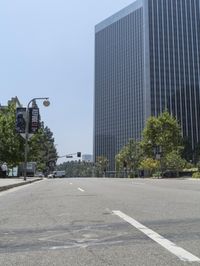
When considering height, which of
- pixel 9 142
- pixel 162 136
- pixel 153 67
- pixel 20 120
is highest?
pixel 153 67

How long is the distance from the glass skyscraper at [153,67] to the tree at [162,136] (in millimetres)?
63244

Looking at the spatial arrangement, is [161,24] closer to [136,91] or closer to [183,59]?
[183,59]

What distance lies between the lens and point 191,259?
20.8 feet

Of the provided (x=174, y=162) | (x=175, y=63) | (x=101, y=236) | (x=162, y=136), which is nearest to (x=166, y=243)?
(x=101, y=236)

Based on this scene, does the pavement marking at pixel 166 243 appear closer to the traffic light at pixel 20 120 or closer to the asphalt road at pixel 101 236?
the asphalt road at pixel 101 236

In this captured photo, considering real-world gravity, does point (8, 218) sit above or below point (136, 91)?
below

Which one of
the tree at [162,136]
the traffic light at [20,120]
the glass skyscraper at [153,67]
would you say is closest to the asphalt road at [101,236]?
the traffic light at [20,120]

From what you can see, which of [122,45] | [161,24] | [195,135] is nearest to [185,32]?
[161,24]

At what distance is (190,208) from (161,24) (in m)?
150

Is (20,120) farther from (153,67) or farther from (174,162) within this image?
(153,67)

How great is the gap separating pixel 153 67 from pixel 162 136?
229 feet

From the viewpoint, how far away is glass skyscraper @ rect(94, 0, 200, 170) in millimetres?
151375

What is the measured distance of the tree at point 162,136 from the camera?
3374 inches

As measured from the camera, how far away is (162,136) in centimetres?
8588
